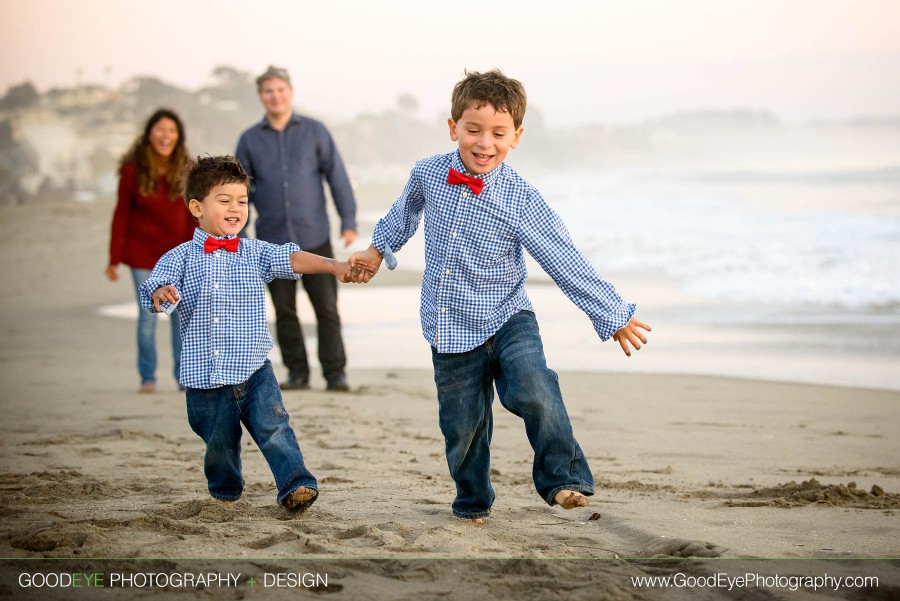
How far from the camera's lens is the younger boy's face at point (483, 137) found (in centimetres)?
364

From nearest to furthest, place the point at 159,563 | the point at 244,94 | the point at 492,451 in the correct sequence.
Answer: the point at 159,563 → the point at 492,451 → the point at 244,94

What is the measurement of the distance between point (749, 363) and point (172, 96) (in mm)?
36840

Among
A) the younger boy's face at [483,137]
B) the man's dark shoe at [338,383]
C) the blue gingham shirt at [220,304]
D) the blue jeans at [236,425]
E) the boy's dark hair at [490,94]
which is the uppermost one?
the boy's dark hair at [490,94]

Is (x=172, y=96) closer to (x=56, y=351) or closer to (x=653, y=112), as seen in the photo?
(x=653, y=112)

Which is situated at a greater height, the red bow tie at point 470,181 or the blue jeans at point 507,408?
the red bow tie at point 470,181

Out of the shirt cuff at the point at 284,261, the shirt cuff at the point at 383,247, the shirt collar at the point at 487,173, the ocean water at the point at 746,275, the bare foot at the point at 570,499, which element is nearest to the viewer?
the bare foot at the point at 570,499

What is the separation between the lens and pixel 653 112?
140 ft

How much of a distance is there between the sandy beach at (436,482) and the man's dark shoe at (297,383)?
12.8 inches

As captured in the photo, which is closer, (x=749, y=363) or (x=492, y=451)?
(x=492, y=451)

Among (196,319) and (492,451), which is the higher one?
(196,319)

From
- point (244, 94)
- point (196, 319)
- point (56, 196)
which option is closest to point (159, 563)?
point (196, 319)

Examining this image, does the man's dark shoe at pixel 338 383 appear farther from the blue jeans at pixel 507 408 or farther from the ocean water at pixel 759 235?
the ocean water at pixel 759 235

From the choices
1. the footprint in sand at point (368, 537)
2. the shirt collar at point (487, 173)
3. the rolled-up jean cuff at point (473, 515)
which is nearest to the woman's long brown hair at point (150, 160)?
the shirt collar at point (487, 173)

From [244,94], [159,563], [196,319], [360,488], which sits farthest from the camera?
[244,94]
